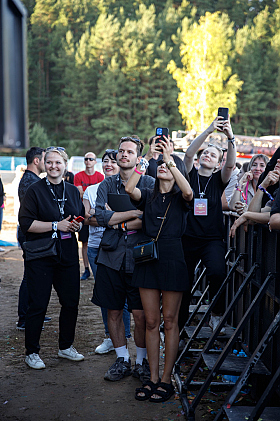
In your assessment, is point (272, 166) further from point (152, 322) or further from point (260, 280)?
point (152, 322)

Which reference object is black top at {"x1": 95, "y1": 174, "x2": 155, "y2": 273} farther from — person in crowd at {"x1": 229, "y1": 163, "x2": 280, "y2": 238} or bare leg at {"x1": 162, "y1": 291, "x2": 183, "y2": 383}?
person in crowd at {"x1": 229, "y1": 163, "x2": 280, "y2": 238}

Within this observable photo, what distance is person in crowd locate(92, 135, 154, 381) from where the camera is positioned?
4.27 metres

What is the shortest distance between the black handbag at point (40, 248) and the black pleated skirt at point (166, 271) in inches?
38.4

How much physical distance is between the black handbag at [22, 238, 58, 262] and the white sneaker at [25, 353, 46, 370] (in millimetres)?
940

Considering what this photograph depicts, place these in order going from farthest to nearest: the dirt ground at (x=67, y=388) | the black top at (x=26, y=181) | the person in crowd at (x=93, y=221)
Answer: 1. the black top at (x=26, y=181)
2. the person in crowd at (x=93, y=221)
3. the dirt ground at (x=67, y=388)

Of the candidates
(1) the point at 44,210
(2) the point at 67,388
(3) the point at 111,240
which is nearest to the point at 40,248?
(1) the point at 44,210

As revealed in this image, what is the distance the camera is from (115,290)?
4.34 m

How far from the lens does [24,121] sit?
2025 mm

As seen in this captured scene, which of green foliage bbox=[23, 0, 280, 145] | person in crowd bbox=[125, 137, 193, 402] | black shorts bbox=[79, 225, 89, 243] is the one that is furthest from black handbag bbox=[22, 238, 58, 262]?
green foliage bbox=[23, 0, 280, 145]

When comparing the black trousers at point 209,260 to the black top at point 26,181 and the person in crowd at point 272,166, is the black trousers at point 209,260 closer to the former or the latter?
the person in crowd at point 272,166

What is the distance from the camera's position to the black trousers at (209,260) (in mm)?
4484

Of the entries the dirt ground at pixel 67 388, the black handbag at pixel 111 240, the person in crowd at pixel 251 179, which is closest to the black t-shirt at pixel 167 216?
the black handbag at pixel 111 240

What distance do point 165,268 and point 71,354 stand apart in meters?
1.62

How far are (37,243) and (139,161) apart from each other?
4.24ft
